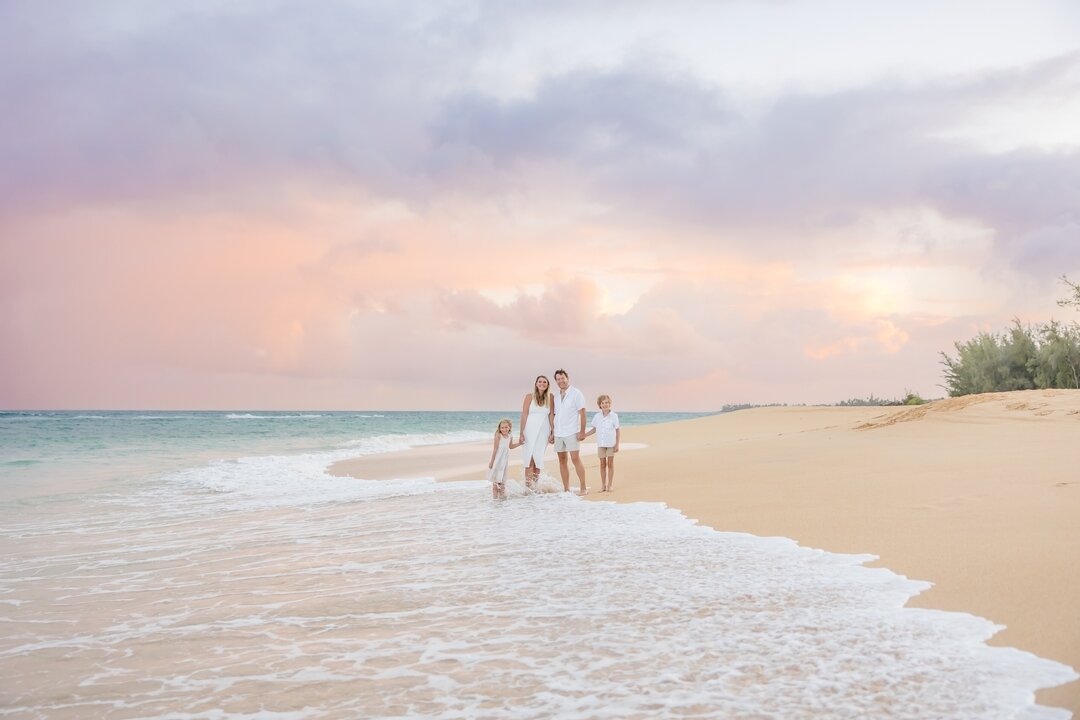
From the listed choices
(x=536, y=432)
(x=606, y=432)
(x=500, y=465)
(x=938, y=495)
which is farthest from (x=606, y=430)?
(x=938, y=495)

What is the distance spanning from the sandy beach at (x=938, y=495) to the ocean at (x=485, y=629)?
38 cm

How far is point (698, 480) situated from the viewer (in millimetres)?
12867

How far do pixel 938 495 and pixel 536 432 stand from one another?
6.46 metres

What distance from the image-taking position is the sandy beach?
5191mm

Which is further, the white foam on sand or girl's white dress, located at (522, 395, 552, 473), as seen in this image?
girl's white dress, located at (522, 395, 552, 473)

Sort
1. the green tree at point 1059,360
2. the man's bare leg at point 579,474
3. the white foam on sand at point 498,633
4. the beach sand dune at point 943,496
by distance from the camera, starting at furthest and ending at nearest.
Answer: the green tree at point 1059,360
the man's bare leg at point 579,474
the beach sand dune at point 943,496
the white foam on sand at point 498,633

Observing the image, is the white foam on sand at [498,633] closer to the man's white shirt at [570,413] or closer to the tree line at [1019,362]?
the man's white shirt at [570,413]

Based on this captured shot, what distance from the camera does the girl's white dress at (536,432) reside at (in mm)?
13078

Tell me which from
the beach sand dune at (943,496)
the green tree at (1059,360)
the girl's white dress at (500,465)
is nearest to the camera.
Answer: the beach sand dune at (943,496)

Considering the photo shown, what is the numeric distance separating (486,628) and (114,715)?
7.24 ft

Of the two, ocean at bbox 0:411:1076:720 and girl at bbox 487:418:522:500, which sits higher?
girl at bbox 487:418:522:500

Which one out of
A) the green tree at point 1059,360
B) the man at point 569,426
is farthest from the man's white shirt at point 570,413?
the green tree at point 1059,360

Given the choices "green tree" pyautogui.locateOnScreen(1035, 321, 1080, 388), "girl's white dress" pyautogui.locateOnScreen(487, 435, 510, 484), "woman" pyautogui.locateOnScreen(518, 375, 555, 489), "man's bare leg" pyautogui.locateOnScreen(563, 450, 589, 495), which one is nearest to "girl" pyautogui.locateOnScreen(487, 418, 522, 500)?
"girl's white dress" pyautogui.locateOnScreen(487, 435, 510, 484)

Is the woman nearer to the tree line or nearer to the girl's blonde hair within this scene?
the girl's blonde hair
